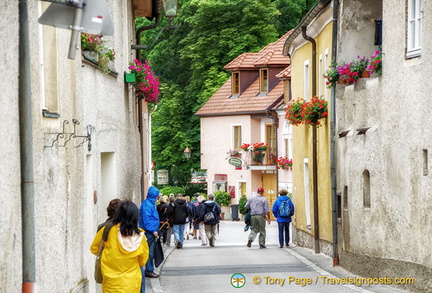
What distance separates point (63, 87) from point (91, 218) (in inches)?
A: 129

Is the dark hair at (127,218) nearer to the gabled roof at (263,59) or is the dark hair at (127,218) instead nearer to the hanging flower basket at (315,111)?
the hanging flower basket at (315,111)

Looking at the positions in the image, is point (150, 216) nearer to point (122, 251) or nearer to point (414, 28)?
point (414, 28)

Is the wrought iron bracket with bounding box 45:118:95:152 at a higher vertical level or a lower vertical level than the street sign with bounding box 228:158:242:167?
higher

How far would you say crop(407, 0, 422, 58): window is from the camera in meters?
14.5

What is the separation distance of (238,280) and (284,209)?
8886 millimetres

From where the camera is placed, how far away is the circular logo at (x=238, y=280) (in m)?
16.3

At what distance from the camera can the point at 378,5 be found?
65.1 ft

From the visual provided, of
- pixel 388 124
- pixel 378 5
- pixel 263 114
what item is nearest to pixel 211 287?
pixel 388 124

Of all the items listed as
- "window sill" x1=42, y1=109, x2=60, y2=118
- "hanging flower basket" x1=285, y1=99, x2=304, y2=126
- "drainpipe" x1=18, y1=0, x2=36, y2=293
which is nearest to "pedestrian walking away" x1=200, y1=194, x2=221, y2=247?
"hanging flower basket" x1=285, y1=99, x2=304, y2=126

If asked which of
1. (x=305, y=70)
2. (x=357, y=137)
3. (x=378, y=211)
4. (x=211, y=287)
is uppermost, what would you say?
(x=305, y=70)

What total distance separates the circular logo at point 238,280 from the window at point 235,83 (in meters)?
35.7

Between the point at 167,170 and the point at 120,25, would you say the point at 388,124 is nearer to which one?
the point at 120,25

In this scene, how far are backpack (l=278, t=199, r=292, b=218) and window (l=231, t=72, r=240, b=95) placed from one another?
27485 mm

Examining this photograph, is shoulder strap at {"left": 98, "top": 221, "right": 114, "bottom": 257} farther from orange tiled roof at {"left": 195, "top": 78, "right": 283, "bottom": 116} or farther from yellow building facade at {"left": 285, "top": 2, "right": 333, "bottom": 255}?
orange tiled roof at {"left": 195, "top": 78, "right": 283, "bottom": 116}
